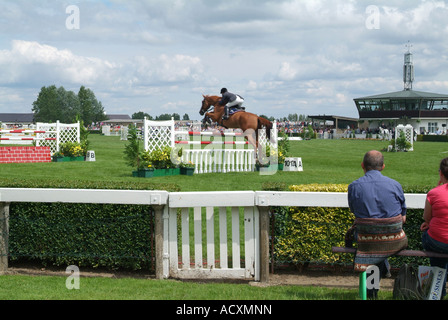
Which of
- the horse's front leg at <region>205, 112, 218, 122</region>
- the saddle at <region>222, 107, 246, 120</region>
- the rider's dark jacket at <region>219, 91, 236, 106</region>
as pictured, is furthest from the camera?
the horse's front leg at <region>205, 112, 218, 122</region>

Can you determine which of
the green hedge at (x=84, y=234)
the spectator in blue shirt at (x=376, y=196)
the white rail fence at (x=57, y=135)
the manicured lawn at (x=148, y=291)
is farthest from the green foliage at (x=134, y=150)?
the spectator in blue shirt at (x=376, y=196)

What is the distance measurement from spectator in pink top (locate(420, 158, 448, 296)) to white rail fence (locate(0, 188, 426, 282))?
789 millimetres

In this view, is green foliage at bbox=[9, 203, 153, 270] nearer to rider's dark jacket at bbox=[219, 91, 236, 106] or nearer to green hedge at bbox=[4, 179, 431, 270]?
green hedge at bbox=[4, 179, 431, 270]

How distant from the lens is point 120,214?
567cm

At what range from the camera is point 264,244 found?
536cm

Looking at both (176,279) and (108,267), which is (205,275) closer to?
(176,279)

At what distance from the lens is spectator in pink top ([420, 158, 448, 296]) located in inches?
169

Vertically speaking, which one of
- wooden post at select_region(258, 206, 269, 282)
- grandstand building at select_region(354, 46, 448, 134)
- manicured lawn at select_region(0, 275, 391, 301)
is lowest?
manicured lawn at select_region(0, 275, 391, 301)

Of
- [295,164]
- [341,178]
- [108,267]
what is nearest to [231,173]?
[295,164]

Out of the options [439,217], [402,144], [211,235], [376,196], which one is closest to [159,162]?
[211,235]

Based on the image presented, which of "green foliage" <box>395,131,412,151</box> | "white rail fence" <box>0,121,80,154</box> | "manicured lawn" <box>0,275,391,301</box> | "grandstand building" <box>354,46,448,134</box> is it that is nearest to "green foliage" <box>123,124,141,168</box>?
"white rail fence" <box>0,121,80,154</box>

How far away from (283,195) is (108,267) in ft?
7.42

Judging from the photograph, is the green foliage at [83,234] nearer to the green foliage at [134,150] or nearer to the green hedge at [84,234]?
the green hedge at [84,234]

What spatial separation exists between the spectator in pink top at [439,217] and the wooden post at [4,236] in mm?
4590
